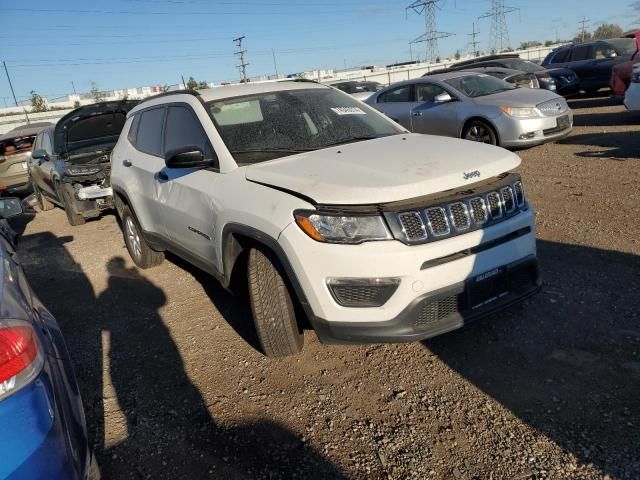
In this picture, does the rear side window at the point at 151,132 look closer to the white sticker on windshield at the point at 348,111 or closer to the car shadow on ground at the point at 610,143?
the white sticker on windshield at the point at 348,111

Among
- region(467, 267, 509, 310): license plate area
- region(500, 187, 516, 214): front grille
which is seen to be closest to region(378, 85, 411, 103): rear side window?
region(500, 187, 516, 214): front grille

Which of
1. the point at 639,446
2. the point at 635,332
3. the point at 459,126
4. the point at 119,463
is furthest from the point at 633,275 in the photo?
the point at 459,126

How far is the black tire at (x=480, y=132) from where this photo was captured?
8.70 m

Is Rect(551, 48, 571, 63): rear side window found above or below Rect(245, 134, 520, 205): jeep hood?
above

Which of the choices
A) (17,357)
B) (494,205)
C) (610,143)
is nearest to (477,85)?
(610,143)

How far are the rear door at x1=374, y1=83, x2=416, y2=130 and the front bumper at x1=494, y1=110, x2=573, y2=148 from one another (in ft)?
6.45

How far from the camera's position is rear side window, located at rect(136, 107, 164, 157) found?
15.0ft

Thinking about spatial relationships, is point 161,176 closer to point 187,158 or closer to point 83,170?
point 187,158

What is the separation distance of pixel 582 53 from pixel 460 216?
50.4 ft

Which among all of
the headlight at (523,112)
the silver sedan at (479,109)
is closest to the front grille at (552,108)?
the silver sedan at (479,109)

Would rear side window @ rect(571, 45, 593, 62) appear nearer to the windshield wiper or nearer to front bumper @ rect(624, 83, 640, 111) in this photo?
front bumper @ rect(624, 83, 640, 111)

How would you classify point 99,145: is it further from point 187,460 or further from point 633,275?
point 633,275

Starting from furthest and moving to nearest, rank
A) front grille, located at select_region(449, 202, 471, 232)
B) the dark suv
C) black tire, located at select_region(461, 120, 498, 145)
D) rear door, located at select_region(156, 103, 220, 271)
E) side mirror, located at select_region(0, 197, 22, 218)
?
the dark suv, black tire, located at select_region(461, 120, 498, 145), side mirror, located at select_region(0, 197, 22, 218), rear door, located at select_region(156, 103, 220, 271), front grille, located at select_region(449, 202, 471, 232)

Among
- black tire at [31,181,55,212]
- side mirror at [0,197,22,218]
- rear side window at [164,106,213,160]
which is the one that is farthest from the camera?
black tire at [31,181,55,212]
